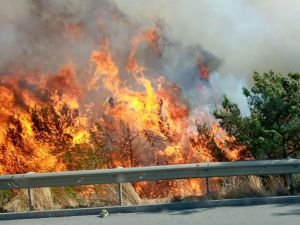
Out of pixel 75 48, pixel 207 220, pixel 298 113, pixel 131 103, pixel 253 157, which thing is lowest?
pixel 207 220

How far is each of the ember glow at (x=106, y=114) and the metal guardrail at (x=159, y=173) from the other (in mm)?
3348

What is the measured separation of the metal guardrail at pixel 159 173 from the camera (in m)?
9.65

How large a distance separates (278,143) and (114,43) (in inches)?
612

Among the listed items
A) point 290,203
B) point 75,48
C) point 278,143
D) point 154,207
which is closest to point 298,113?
point 278,143

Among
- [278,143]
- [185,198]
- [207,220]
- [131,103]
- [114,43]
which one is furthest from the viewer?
[114,43]

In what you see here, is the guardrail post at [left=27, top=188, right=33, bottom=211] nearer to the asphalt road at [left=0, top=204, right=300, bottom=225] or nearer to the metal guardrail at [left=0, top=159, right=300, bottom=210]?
the metal guardrail at [left=0, top=159, right=300, bottom=210]

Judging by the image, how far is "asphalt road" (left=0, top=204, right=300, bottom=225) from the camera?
804cm

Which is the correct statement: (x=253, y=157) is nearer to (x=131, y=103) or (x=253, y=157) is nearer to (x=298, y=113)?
(x=298, y=113)

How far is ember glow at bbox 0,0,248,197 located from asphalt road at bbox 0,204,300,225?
4.24 m

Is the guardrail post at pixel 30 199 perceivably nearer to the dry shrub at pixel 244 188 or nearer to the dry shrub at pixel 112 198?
the dry shrub at pixel 112 198

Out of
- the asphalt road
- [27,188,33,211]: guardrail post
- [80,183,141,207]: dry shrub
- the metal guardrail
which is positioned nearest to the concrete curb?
the asphalt road

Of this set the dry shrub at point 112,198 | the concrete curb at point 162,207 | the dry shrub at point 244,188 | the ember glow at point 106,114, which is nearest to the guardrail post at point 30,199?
the concrete curb at point 162,207

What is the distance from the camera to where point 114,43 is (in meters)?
26.1

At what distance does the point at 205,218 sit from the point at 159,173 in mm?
1552
